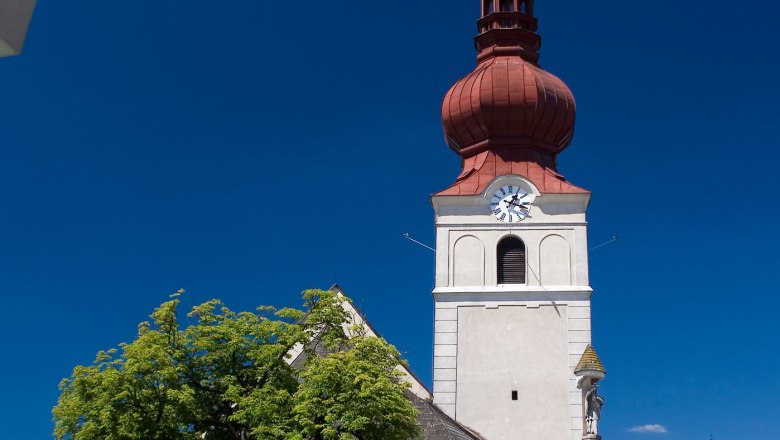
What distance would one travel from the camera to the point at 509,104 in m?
28.4

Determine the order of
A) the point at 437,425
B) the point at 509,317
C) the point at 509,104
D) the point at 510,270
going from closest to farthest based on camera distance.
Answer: the point at 437,425, the point at 509,317, the point at 510,270, the point at 509,104

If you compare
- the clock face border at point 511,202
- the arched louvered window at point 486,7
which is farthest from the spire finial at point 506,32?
the clock face border at point 511,202

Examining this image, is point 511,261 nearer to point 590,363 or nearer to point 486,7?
point 590,363

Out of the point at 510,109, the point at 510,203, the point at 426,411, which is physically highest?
the point at 510,109

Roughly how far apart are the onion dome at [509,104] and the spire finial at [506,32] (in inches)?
1.3

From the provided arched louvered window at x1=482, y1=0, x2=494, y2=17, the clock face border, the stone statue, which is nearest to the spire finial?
arched louvered window at x1=482, y1=0, x2=494, y2=17

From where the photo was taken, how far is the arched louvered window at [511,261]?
27.2 m

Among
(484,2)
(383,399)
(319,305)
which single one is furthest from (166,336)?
(484,2)

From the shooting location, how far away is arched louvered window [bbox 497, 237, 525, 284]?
27.2 m

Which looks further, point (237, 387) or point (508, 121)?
point (508, 121)

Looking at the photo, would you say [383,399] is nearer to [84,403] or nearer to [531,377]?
[84,403]

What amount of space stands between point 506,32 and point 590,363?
1148 centimetres

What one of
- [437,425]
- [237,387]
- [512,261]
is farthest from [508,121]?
[237,387]

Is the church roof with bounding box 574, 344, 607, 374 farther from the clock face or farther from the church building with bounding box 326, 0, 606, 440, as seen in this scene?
the clock face
